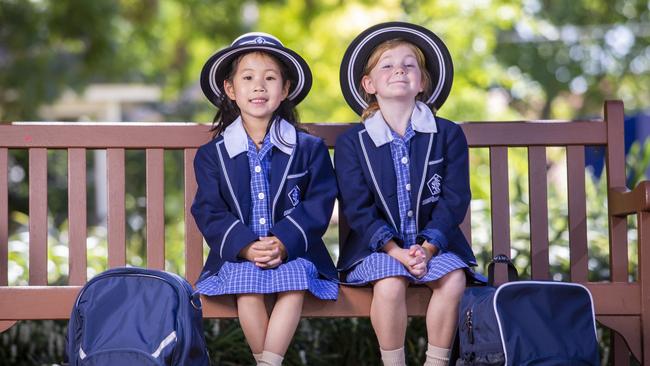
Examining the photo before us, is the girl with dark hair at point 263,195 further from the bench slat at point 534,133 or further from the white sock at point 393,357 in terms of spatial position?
the bench slat at point 534,133

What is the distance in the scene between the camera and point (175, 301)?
358cm

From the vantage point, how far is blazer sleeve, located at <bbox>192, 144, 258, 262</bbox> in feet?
13.1

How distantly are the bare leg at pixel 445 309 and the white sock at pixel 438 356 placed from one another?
0.05ft

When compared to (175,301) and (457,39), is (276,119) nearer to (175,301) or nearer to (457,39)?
(175,301)

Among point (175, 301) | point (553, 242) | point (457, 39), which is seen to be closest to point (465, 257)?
point (175, 301)

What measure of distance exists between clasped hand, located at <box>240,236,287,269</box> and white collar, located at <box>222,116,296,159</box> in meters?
Result: 0.40

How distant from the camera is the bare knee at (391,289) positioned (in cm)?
390

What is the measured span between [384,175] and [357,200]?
16cm

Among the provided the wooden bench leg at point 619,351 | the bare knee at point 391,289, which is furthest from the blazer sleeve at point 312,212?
the wooden bench leg at point 619,351

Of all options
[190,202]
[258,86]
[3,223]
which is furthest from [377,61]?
[3,223]

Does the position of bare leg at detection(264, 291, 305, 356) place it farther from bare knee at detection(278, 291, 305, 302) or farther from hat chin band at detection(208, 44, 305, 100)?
hat chin band at detection(208, 44, 305, 100)

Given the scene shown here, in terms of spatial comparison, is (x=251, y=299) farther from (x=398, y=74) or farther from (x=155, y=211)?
(x=398, y=74)

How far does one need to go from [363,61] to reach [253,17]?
10.7 meters

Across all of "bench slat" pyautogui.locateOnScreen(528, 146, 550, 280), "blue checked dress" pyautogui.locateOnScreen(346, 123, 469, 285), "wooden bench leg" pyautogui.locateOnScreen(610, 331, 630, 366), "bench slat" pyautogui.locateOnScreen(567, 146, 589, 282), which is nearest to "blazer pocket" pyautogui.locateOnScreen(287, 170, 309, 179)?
"blue checked dress" pyautogui.locateOnScreen(346, 123, 469, 285)
